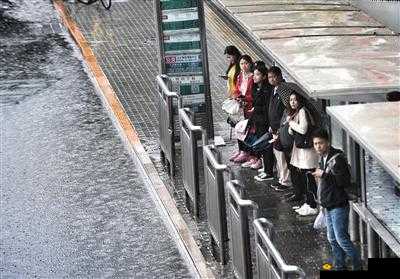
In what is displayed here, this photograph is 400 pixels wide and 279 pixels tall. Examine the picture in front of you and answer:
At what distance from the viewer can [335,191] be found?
12383 mm

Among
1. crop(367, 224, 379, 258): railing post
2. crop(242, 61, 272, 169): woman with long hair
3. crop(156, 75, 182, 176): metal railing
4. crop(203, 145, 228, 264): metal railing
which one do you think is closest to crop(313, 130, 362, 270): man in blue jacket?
crop(367, 224, 379, 258): railing post

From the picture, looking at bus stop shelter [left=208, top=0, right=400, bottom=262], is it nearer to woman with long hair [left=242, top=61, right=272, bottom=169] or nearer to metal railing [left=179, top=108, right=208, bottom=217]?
woman with long hair [left=242, top=61, right=272, bottom=169]

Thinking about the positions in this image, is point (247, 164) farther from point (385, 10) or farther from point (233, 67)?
point (385, 10)

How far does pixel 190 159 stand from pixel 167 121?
170 cm

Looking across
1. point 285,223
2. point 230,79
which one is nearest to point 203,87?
point 230,79

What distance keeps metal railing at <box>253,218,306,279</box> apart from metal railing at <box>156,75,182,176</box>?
16.1ft

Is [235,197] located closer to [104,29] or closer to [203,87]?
[203,87]

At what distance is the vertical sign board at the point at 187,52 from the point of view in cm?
1738

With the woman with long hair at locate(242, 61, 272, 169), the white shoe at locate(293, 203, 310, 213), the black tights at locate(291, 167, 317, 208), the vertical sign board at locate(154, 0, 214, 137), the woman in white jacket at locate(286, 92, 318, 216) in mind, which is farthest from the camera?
the vertical sign board at locate(154, 0, 214, 137)

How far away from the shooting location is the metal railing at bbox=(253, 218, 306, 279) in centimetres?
1012

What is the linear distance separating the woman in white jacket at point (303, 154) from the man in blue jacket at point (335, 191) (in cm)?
132

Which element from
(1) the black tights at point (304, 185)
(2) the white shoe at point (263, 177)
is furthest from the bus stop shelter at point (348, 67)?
(2) the white shoe at point (263, 177)

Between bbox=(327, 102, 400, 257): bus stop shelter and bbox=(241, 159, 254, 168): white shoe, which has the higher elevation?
bbox=(327, 102, 400, 257): bus stop shelter

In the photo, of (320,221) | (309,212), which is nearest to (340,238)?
(320,221)
